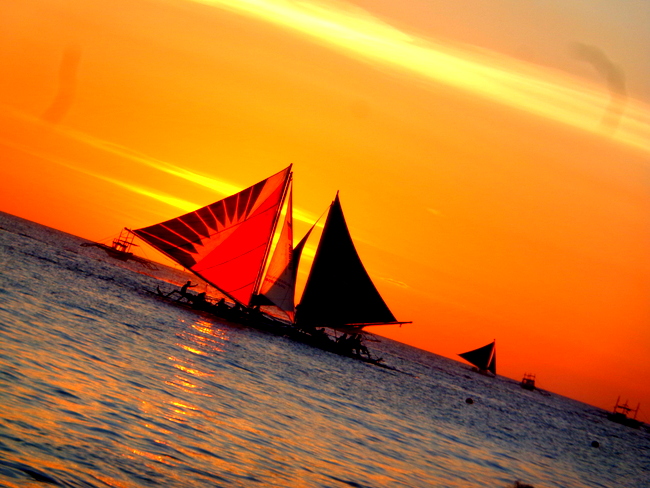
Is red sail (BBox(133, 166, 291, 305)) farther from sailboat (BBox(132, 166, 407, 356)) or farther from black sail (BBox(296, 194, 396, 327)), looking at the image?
black sail (BBox(296, 194, 396, 327))

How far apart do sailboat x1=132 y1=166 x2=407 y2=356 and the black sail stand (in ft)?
0.28

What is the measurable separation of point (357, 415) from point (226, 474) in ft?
56.2

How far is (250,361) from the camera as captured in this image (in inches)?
1464

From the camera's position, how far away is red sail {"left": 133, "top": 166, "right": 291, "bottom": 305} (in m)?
54.6

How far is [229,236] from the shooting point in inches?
2216

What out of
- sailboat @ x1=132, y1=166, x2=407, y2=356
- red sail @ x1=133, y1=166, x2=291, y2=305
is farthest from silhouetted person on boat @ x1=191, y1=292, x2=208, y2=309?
red sail @ x1=133, y1=166, x2=291, y2=305

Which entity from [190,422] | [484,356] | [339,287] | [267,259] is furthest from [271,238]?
[484,356]

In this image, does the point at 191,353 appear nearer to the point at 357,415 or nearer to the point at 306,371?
the point at 357,415

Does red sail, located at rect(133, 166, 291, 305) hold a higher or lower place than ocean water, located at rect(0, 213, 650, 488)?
higher

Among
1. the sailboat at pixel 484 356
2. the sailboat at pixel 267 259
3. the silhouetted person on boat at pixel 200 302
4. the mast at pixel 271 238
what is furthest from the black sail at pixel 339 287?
the sailboat at pixel 484 356

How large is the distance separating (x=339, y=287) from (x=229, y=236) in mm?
11003

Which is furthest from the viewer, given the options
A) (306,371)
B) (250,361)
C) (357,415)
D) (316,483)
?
(306,371)

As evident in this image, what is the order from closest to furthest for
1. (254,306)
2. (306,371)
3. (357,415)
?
1. (357,415)
2. (306,371)
3. (254,306)

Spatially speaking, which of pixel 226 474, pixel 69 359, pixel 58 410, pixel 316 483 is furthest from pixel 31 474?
pixel 69 359
